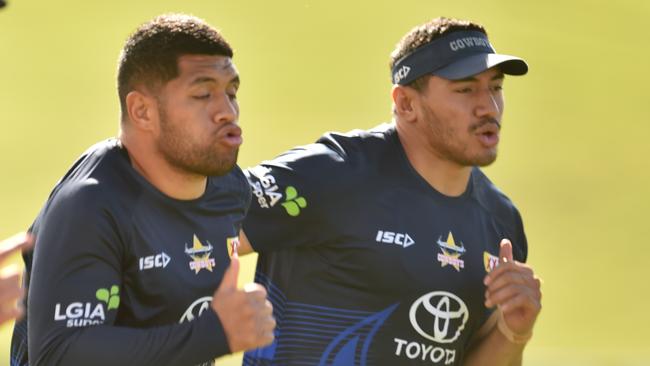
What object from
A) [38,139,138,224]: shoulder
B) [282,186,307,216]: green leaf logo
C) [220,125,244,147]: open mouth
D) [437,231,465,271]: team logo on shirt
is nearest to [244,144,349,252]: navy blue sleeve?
[282,186,307,216]: green leaf logo

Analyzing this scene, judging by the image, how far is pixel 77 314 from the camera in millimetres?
3318

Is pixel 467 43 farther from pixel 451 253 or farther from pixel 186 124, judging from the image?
pixel 186 124

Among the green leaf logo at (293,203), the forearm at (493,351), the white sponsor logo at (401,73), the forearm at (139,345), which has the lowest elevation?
the forearm at (139,345)

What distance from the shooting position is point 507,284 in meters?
4.21

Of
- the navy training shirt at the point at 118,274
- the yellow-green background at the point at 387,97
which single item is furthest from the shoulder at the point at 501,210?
the yellow-green background at the point at 387,97

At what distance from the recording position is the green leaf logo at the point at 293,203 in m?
4.45

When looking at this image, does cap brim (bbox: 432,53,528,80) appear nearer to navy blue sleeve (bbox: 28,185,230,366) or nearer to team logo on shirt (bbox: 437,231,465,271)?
team logo on shirt (bbox: 437,231,465,271)

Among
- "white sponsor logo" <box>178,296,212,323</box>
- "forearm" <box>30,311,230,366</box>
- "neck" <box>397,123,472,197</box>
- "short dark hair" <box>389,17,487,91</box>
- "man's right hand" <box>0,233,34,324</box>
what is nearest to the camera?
"man's right hand" <box>0,233,34,324</box>

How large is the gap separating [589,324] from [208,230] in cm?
625

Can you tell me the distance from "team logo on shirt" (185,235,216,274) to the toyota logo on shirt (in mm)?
935

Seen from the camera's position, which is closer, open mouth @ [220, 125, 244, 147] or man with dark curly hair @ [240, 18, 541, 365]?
open mouth @ [220, 125, 244, 147]

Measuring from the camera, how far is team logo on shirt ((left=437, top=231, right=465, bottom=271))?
4.48m

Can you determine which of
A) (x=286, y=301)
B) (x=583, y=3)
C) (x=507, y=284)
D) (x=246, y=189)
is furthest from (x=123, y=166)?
(x=583, y=3)

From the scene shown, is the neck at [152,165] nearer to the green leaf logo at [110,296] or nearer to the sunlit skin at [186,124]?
the sunlit skin at [186,124]
